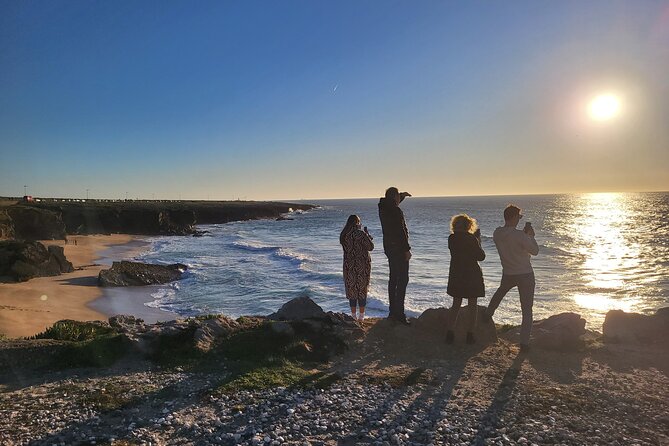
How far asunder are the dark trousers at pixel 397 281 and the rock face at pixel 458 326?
1.54 feet

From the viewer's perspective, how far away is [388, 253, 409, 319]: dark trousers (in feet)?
26.7

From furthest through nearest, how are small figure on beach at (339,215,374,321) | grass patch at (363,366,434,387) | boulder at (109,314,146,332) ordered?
small figure on beach at (339,215,374,321)
boulder at (109,314,146,332)
grass patch at (363,366,434,387)

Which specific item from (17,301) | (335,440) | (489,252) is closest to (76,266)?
(17,301)

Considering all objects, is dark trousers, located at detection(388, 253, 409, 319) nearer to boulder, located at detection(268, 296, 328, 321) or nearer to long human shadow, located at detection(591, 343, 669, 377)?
boulder, located at detection(268, 296, 328, 321)

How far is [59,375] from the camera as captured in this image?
20.9ft

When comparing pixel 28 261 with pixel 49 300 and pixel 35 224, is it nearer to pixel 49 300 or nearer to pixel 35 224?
pixel 49 300

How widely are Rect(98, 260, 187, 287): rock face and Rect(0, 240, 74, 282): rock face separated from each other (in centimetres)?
304

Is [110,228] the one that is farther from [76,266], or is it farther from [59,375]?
[59,375]

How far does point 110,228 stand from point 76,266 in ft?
95.5

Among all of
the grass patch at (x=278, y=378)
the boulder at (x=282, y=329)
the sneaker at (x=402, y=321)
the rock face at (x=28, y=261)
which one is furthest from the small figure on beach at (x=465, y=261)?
the rock face at (x=28, y=261)

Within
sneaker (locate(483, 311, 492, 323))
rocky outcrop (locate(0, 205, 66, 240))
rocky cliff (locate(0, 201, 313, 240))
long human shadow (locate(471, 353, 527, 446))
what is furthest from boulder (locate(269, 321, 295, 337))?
rocky outcrop (locate(0, 205, 66, 240))

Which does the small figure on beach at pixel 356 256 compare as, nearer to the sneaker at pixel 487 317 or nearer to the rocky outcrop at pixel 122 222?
the sneaker at pixel 487 317

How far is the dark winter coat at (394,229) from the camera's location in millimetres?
8039

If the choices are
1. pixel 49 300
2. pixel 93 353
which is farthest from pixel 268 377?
pixel 49 300
